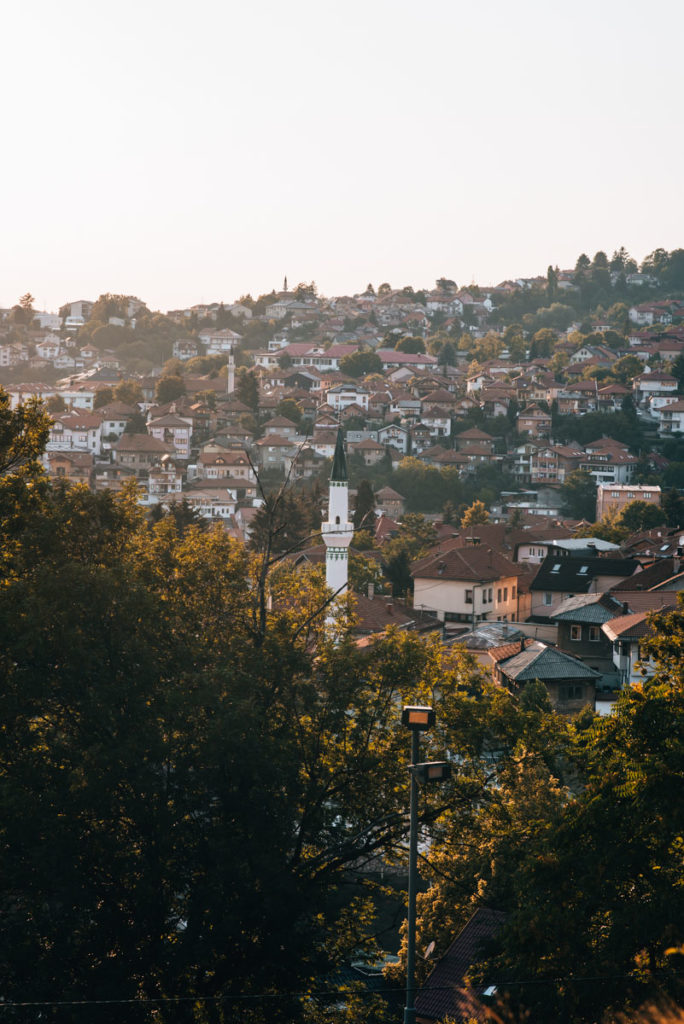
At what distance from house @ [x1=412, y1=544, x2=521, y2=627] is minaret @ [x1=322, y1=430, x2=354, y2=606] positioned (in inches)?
211

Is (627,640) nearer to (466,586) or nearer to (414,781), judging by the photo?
(466,586)

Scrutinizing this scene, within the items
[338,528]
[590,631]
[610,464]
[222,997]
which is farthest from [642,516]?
[222,997]

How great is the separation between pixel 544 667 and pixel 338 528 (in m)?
9.41

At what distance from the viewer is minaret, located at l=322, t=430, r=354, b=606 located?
1500 inches

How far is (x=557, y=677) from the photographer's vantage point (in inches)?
1221

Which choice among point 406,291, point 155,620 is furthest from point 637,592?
point 406,291

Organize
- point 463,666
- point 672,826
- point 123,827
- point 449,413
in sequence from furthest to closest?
point 449,413
point 463,666
point 123,827
point 672,826

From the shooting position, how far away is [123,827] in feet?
40.5

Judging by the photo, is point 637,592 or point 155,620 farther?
point 637,592

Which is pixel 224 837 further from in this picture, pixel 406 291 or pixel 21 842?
pixel 406 291

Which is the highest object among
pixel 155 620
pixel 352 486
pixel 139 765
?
pixel 155 620

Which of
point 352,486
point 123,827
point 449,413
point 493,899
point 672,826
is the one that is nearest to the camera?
point 672,826

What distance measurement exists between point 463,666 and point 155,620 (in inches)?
161

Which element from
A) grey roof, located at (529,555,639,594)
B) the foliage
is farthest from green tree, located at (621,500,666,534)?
grey roof, located at (529,555,639,594)
